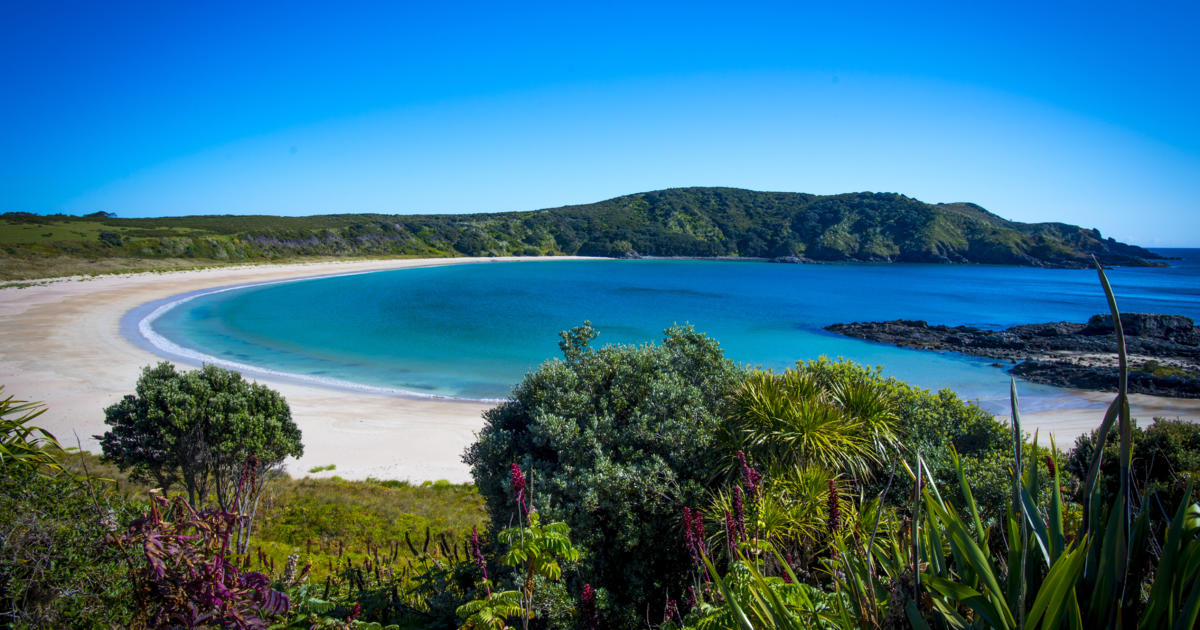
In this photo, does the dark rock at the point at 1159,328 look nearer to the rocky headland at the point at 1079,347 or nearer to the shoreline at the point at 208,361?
the rocky headland at the point at 1079,347

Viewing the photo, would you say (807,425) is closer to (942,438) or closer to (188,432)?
(942,438)

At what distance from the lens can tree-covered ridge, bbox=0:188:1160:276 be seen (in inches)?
4550

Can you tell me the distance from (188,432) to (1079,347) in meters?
50.6

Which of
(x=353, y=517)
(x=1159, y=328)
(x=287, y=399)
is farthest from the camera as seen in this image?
(x=1159, y=328)

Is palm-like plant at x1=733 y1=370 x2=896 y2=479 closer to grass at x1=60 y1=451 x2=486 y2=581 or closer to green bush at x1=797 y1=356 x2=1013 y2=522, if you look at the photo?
green bush at x1=797 y1=356 x2=1013 y2=522

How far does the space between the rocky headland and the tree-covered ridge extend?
4014 inches

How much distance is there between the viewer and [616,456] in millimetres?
7762

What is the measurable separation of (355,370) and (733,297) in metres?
52.7

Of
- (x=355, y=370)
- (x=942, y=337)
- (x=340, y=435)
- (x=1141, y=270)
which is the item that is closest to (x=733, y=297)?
(x=942, y=337)

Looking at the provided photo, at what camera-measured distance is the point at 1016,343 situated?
133 ft

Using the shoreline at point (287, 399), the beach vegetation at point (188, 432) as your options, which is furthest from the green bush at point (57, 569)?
the beach vegetation at point (188, 432)

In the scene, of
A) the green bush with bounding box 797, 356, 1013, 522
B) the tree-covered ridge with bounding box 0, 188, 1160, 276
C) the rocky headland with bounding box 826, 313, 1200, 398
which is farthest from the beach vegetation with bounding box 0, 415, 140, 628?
the tree-covered ridge with bounding box 0, 188, 1160, 276

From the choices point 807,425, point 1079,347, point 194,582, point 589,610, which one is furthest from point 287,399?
point 1079,347

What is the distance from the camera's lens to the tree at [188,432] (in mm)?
10906
